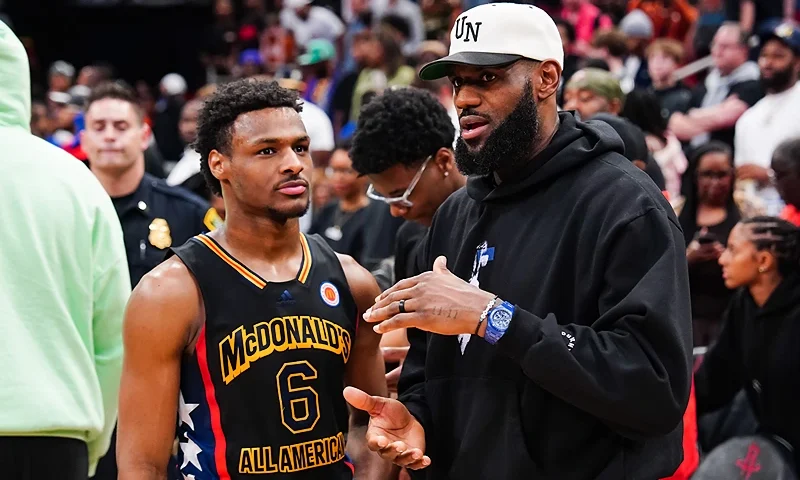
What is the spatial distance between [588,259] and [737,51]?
7.44 m

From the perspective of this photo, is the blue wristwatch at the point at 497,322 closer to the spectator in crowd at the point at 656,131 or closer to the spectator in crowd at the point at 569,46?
the spectator in crowd at the point at 656,131

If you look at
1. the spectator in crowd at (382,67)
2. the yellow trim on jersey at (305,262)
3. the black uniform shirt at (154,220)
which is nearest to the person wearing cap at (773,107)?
the spectator in crowd at (382,67)

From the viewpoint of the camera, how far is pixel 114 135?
5.93m

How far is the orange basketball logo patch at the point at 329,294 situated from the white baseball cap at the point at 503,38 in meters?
0.86

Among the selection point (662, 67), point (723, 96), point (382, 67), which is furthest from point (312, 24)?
point (723, 96)

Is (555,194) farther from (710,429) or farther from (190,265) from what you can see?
(710,429)

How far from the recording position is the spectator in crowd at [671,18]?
12.3 meters

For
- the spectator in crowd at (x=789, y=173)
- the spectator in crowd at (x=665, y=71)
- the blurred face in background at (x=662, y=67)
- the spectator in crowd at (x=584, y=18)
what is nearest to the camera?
the spectator in crowd at (x=789, y=173)

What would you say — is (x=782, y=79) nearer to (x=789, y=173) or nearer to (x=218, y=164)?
(x=789, y=173)

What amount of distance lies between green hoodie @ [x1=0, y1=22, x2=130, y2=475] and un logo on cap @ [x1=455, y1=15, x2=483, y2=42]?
1603 millimetres

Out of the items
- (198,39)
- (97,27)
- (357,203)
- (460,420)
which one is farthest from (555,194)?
(97,27)

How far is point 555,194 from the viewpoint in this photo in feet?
10.5

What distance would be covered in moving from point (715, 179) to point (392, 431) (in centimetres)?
427

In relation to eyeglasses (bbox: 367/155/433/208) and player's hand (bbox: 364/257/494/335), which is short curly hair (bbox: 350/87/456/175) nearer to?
eyeglasses (bbox: 367/155/433/208)
